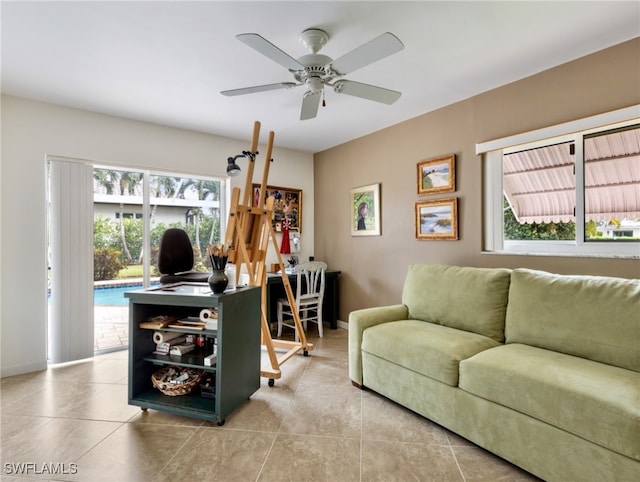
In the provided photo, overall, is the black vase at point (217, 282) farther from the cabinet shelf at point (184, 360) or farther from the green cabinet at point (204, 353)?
the cabinet shelf at point (184, 360)

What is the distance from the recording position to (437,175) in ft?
10.5

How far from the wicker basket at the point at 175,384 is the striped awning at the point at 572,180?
292cm

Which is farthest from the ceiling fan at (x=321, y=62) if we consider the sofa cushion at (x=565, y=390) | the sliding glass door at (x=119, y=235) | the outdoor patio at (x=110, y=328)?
the outdoor patio at (x=110, y=328)

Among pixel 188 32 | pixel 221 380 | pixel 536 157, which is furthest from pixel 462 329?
pixel 188 32

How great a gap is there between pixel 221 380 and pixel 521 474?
174 cm

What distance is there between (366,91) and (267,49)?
759mm

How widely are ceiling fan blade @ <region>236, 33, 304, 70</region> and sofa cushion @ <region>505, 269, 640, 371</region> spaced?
6.78 ft

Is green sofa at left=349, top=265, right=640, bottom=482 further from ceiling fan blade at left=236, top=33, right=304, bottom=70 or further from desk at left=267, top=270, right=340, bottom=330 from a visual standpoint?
ceiling fan blade at left=236, top=33, right=304, bottom=70

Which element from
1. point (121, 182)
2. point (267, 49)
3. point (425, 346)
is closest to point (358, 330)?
point (425, 346)

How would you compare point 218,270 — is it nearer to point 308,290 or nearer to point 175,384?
point 175,384

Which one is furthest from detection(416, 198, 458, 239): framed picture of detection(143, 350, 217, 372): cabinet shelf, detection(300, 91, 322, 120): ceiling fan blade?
detection(143, 350, 217, 372): cabinet shelf

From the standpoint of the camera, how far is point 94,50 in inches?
85.2

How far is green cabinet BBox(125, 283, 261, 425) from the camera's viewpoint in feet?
6.71

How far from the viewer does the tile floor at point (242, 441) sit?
5.41ft
